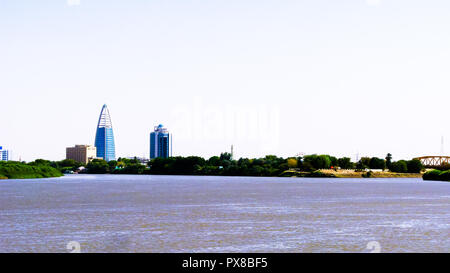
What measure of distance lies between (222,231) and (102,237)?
31.1 feet

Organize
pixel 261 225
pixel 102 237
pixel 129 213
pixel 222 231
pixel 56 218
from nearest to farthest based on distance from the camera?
pixel 102 237
pixel 222 231
pixel 261 225
pixel 56 218
pixel 129 213

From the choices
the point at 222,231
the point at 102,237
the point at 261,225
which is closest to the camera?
the point at 102,237

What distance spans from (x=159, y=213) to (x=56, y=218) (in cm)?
1170

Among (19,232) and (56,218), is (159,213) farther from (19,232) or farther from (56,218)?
(19,232)

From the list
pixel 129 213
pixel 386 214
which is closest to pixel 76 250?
pixel 129 213

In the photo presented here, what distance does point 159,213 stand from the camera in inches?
2400
